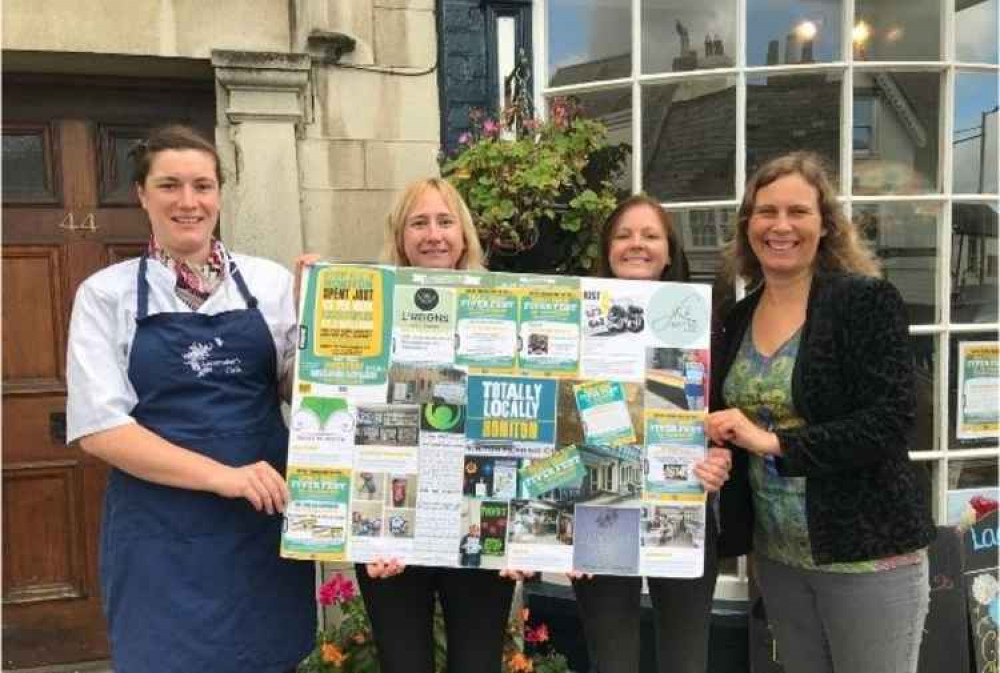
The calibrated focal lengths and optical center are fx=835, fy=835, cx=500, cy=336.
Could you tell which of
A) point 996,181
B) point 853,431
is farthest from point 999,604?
point 853,431

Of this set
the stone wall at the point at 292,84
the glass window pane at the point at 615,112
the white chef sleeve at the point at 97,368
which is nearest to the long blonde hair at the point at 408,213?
the white chef sleeve at the point at 97,368

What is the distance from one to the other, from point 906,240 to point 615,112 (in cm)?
135

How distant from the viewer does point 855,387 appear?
2068mm

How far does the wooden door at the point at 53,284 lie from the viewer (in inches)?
137

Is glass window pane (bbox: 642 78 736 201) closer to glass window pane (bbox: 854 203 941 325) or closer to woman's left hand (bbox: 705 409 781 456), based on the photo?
glass window pane (bbox: 854 203 941 325)

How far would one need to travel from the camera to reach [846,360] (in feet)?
6.75

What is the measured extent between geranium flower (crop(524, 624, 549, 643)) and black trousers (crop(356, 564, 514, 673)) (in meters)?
1.19

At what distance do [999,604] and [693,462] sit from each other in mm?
2127

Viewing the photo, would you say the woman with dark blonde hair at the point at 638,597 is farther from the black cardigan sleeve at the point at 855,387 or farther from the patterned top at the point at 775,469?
the black cardigan sleeve at the point at 855,387

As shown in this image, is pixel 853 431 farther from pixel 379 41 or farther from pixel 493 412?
pixel 379 41

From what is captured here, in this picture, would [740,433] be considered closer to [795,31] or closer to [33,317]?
[795,31]

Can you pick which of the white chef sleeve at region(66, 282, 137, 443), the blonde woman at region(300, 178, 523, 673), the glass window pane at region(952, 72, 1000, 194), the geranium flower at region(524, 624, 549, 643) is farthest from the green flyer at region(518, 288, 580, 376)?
the glass window pane at region(952, 72, 1000, 194)

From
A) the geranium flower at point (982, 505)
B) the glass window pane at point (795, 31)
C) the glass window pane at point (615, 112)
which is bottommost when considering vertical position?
the geranium flower at point (982, 505)

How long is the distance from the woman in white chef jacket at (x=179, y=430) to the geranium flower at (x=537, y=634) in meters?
1.58
